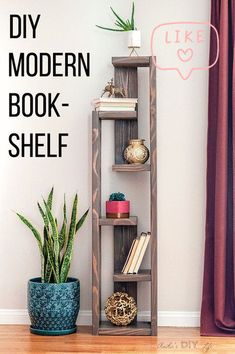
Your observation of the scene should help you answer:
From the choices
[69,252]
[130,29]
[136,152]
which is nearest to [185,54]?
[130,29]

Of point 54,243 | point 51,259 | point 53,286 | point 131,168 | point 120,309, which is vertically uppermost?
point 131,168

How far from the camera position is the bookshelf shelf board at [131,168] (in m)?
4.27

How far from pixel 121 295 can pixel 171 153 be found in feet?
3.24

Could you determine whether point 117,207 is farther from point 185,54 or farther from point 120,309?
point 185,54

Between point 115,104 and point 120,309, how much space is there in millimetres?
1281

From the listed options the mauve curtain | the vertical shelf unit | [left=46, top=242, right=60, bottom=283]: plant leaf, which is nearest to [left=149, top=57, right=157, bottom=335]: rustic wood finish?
the vertical shelf unit

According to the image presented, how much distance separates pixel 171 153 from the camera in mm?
4543

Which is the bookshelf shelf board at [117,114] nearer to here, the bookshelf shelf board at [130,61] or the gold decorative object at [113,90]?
the gold decorative object at [113,90]

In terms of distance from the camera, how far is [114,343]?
13.4 ft

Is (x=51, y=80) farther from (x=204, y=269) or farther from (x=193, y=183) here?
(x=204, y=269)

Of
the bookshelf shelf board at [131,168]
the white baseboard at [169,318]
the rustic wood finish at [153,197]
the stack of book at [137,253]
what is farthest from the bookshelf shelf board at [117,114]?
the white baseboard at [169,318]

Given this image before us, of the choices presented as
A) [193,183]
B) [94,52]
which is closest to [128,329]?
[193,183]

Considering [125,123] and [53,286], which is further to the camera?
[125,123]

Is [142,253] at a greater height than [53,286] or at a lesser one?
greater
